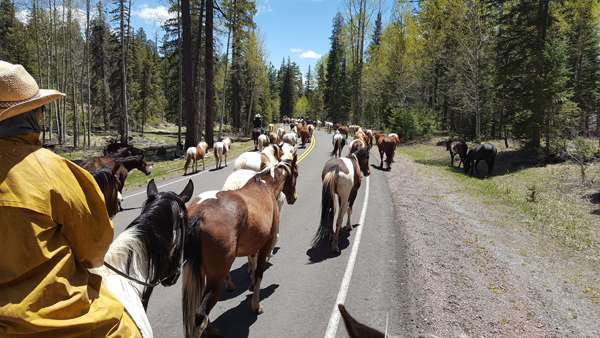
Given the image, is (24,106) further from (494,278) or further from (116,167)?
(116,167)

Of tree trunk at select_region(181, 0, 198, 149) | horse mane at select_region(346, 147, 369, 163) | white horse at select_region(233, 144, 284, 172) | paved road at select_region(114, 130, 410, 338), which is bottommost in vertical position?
paved road at select_region(114, 130, 410, 338)

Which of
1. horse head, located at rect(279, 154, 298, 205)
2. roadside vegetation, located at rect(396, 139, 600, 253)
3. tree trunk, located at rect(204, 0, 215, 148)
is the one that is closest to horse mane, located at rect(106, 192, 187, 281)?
horse head, located at rect(279, 154, 298, 205)

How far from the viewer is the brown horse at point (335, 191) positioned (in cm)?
663

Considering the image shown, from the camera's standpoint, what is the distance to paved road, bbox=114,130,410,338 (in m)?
4.18

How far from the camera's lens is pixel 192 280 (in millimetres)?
3373

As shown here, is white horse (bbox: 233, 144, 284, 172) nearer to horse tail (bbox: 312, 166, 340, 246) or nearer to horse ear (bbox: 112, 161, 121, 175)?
horse tail (bbox: 312, 166, 340, 246)

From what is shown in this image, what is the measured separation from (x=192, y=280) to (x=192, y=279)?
11 mm

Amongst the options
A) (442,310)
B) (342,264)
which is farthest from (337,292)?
(442,310)

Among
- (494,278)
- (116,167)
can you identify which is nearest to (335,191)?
(494,278)

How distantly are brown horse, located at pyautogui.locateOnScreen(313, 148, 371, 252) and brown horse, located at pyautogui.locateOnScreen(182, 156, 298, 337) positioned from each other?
255cm

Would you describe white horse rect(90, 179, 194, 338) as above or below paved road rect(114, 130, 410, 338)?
above

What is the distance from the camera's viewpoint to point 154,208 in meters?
2.78

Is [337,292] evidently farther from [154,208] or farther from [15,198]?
[15,198]

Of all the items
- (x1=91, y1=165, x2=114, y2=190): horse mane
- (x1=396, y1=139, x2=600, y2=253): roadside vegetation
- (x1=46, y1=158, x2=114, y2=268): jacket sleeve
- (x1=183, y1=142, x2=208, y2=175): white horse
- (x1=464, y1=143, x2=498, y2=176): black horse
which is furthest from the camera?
(x1=464, y1=143, x2=498, y2=176): black horse
